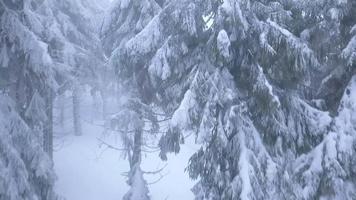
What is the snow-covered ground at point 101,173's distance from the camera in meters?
21.8

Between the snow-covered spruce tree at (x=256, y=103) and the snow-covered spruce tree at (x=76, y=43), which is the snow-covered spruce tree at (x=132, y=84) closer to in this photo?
the snow-covered spruce tree at (x=256, y=103)

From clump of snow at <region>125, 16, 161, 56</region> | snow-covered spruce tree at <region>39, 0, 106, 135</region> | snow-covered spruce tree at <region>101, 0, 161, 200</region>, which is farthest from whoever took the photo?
snow-covered spruce tree at <region>39, 0, 106, 135</region>

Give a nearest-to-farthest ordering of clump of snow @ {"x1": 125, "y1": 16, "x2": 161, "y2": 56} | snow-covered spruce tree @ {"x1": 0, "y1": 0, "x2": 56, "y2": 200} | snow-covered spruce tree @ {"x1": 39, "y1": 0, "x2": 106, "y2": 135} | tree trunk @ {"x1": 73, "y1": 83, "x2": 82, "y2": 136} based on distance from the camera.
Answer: snow-covered spruce tree @ {"x1": 0, "y1": 0, "x2": 56, "y2": 200}, clump of snow @ {"x1": 125, "y1": 16, "x2": 161, "y2": 56}, snow-covered spruce tree @ {"x1": 39, "y1": 0, "x2": 106, "y2": 135}, tree trunk @ {"x1": 73, "y1": 83, "x2": 82, "y2": 136}

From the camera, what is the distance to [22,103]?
13836mm

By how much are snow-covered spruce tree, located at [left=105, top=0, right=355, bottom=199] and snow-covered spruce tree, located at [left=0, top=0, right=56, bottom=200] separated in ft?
13.4

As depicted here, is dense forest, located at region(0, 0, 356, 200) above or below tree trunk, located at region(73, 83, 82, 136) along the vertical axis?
below

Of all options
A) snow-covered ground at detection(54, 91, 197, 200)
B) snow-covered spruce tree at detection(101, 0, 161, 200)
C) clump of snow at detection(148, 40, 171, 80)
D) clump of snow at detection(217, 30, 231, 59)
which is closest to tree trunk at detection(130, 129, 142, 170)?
snow-covered spruce tree at detection(101, 0, 161, 200)

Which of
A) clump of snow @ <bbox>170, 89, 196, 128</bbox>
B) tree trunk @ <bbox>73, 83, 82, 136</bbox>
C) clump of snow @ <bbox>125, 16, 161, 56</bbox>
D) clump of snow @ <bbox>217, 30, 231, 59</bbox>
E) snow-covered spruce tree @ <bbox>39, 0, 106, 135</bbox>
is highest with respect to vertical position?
snow-covered spruce tree @ <bbox>39, 0, 106, 135</bbox>

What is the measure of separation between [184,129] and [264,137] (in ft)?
6.71

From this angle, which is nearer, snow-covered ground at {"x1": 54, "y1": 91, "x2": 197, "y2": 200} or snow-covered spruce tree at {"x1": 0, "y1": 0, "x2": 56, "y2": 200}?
snow-covered spruce tree at {"x1": 0, "y1": 0, "x2": 56, "y2": 200}

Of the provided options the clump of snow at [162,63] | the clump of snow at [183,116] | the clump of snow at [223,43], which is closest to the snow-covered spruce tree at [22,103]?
the clump of snow at [162,63]

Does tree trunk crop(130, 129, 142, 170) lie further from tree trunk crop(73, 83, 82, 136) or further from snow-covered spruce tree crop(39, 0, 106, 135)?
tree trunk crop(73, 83, 82, 136)

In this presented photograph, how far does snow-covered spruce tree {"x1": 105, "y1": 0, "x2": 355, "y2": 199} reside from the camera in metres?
9.88

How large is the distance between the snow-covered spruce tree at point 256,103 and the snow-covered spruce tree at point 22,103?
161 inches
